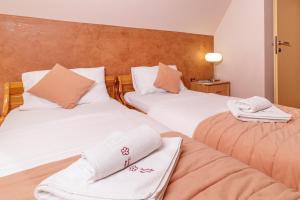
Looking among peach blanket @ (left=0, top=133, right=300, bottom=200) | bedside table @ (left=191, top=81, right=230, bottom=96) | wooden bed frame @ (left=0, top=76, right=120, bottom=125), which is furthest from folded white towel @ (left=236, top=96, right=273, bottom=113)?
wooden bed frame @ (left=0, top=76, right=120, bottom=125)

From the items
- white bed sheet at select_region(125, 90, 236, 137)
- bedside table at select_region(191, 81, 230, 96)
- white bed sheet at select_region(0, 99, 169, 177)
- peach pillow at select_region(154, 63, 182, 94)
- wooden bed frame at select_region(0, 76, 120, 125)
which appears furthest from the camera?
bedside table at select_region(191, 81, 230, 96)

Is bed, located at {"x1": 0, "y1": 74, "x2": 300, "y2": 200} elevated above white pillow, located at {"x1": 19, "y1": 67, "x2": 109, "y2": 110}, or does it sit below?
below

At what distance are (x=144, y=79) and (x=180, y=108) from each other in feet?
3.18

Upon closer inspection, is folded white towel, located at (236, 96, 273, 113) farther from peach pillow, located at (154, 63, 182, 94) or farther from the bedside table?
the bedside table

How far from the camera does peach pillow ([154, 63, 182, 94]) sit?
8.95 feet

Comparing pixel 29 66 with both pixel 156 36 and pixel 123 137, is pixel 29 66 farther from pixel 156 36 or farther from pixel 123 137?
pixel 123 137

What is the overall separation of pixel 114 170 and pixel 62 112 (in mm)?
1274

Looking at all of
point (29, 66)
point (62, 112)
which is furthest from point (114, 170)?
point (29, 66)

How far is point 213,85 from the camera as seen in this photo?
3.33 meters

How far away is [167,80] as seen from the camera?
9.04 ft

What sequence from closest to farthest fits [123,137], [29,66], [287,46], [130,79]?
[123,137]
[29,66]
[130,79]
[287,46]

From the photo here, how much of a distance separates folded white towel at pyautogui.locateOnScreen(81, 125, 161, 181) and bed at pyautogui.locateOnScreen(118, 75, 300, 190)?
1.83ft

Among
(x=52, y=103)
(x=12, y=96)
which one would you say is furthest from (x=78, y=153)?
(x=12, y=96)

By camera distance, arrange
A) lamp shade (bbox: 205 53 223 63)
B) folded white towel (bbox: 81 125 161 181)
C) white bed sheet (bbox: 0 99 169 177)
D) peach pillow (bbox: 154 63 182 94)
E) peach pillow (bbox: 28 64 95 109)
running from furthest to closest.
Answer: lamp shade (bbox: 205 53 223 63) < peach pillow (bbox: 154 63 182 94) < peach pillow (bbox: 28 64 95 109) < white bed sheet (bbox: 0 99 169 177) < folded white towel (bbox: 81 125 161 181)
